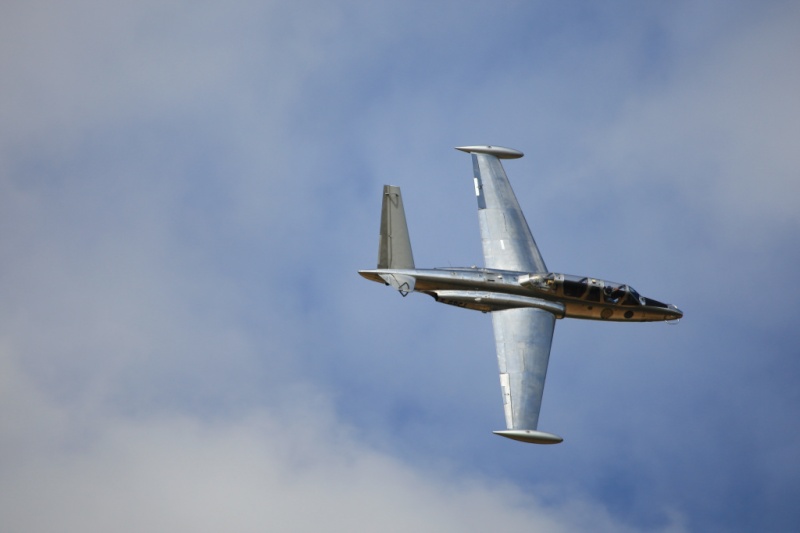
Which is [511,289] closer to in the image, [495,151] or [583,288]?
[583,288]

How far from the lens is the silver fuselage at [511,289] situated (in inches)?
2766

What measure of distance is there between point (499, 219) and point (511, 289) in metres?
5.67

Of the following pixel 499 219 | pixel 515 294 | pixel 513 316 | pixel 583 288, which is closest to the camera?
pixel 513 316

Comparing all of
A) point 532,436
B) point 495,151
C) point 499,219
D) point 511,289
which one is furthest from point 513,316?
point 495,151

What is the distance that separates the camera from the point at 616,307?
74062 mm

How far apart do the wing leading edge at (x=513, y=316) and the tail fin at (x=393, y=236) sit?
17.2 ft

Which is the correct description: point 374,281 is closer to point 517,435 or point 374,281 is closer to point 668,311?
point 517,435

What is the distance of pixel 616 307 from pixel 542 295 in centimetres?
483

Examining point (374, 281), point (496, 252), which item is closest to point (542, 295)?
point (496, 252)

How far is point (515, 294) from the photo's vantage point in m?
71.2

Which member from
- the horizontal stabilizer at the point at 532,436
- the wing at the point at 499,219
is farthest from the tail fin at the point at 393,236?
the horizontal stabilizer at the point at 532,436

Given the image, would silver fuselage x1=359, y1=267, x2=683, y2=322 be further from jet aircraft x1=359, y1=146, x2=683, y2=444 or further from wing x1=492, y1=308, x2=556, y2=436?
wing x1=492, y1=308, x2=556, y2=436

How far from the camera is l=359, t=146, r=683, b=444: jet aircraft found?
6806cm

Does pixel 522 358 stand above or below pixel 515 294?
below
